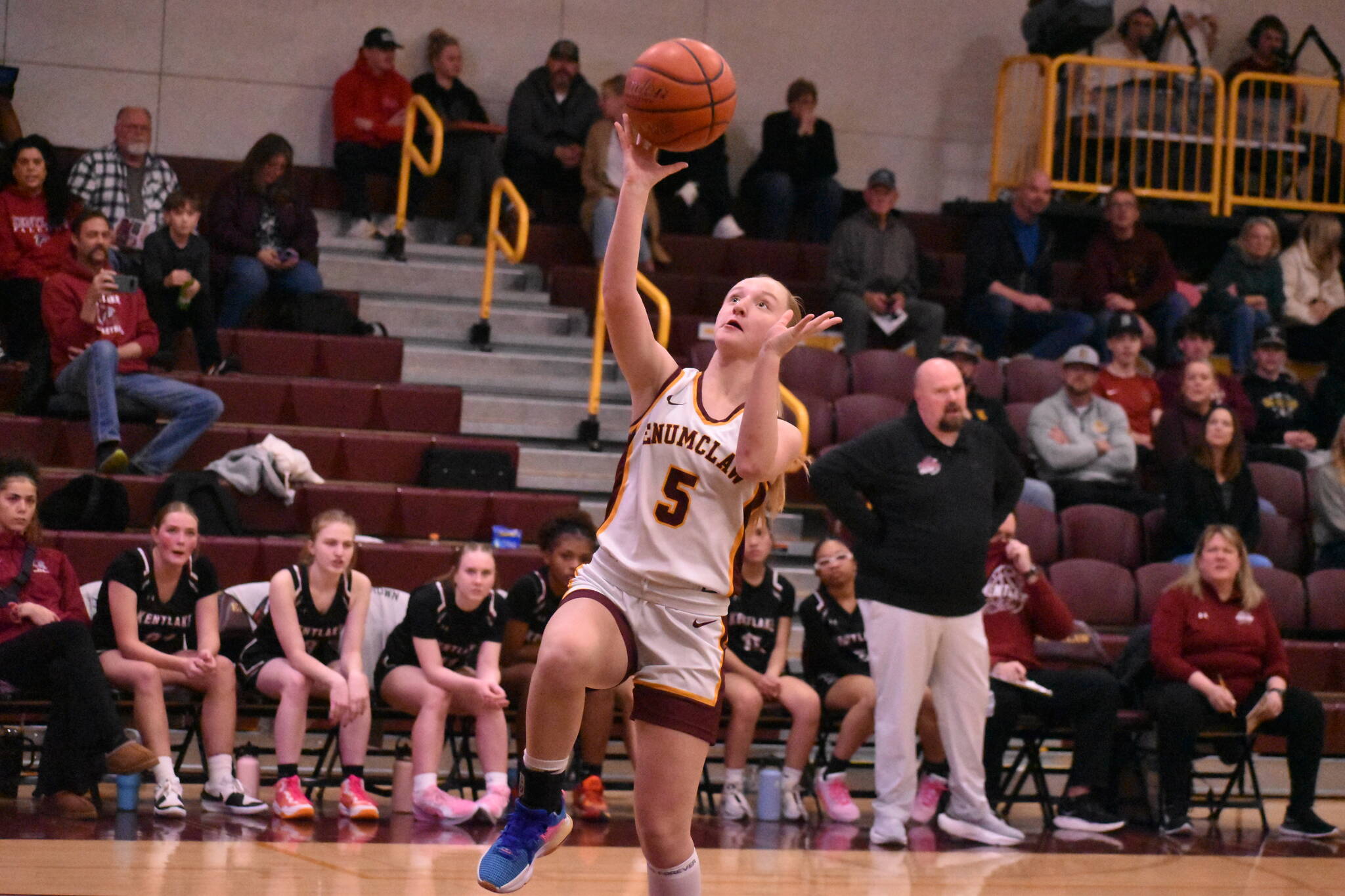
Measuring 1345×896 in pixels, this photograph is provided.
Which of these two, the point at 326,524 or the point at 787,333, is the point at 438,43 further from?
the point at 787,333

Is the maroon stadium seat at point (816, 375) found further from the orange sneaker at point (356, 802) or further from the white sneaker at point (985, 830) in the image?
the orange sneaker at point (356, 802)

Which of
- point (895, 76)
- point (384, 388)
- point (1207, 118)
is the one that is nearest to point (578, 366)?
point (384, 388)

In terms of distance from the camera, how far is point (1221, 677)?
22.3 feet

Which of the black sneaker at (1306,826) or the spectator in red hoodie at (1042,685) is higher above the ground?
the spectator in red hoodie at (1042,685)

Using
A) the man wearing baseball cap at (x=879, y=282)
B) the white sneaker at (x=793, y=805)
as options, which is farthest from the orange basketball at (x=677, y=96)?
the man wearing baseball cap at (x=879, y=282)

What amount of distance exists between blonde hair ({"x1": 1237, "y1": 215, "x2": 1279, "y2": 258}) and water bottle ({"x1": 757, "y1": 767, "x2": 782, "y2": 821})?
220 inches

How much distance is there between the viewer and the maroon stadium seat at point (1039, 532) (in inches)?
310

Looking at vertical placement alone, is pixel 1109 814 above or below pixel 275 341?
below

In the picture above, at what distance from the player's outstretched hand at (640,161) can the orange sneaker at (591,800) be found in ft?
10.7

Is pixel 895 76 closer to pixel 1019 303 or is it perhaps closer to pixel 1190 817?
pixel 1019 303

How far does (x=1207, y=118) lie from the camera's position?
11.3m

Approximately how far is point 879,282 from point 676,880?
6.41 m

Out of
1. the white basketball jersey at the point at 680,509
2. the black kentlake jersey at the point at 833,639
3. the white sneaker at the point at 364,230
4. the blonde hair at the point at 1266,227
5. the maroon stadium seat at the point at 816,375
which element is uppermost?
the blonde hair at the point at 1266,227

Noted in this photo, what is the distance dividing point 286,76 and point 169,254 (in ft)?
9.48
